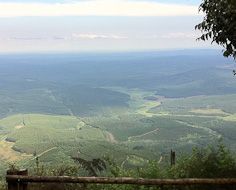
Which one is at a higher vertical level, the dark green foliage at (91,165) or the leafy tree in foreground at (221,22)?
the leafy tree in foreground at (221,22)

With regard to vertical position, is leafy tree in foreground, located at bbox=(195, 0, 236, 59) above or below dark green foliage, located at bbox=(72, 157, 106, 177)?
above

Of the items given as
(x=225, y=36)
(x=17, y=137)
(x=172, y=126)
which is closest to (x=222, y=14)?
(x=225, y=36)

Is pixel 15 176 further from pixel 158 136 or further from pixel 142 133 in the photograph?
pixel 142 133

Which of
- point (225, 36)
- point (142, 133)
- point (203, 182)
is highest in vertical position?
point (225, 36)

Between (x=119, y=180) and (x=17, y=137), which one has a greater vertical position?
(x=119, y=180)

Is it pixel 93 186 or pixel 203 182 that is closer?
pixel 203 182

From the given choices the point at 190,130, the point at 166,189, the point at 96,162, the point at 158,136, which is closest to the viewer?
the point at 166,189

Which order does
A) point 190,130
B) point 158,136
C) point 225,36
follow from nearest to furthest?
point 225,36, point 158,136, point 190,130

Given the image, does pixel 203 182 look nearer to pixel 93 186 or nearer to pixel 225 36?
pixel 93 186

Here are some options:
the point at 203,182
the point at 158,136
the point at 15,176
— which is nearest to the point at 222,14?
the point at 203,182
